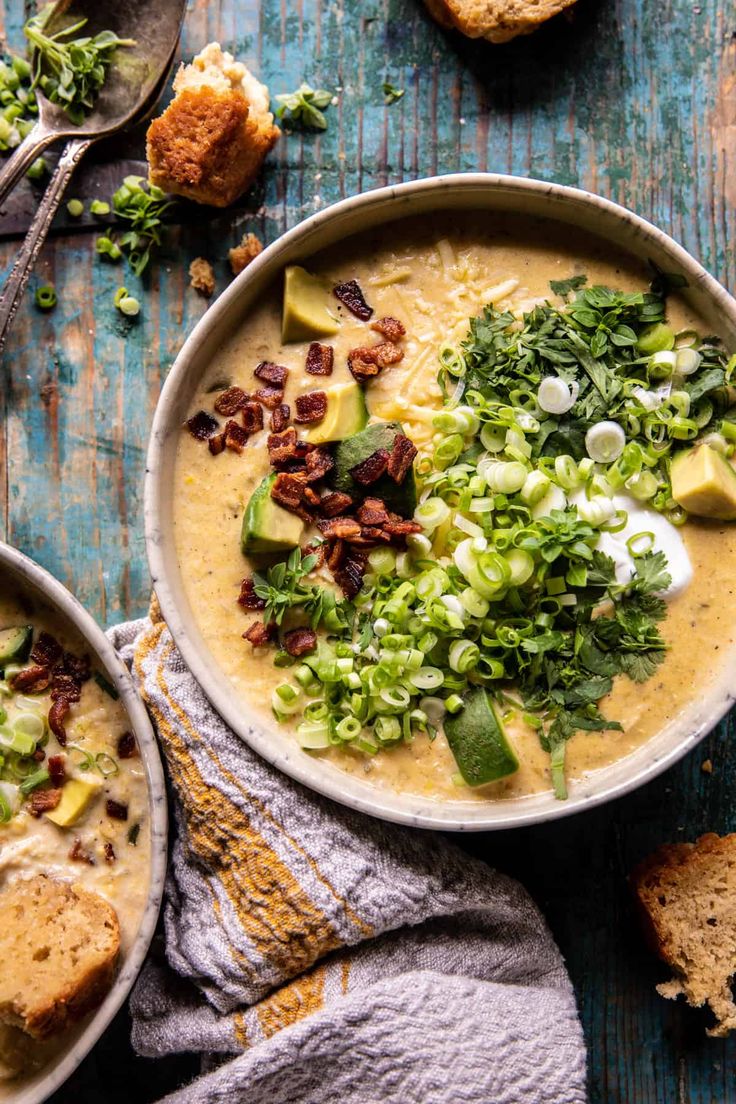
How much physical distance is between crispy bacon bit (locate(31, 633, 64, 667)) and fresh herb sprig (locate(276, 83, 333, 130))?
1628mm

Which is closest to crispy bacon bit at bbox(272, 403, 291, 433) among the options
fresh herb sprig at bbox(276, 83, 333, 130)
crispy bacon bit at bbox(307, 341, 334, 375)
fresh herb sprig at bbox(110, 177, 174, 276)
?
crispy bacon bit at bbox(307, 341, 334, 375)

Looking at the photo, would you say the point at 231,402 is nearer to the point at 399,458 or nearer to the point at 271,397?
the point at 271,397

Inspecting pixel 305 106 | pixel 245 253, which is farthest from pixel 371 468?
pixel 305 106

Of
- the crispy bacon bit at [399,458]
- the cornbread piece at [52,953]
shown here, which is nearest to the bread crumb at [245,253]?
the crispy bacon bit at [399,458]

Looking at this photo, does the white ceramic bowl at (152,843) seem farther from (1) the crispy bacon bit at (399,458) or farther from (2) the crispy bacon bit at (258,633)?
(1) the crispy bacon bit at (399,458)

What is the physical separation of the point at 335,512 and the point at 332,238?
0.73 metres

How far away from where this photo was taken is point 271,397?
262 centimetres

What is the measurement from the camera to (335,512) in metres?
2.58

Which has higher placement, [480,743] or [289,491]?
[289,491]

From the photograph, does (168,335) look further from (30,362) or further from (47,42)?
(47,42)

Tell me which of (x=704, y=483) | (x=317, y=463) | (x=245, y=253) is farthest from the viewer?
(x=245, y=253)

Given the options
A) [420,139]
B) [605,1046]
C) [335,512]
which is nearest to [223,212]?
[420,139]

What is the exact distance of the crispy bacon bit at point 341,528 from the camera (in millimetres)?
2527

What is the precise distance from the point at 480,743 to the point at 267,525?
2.39 ft
